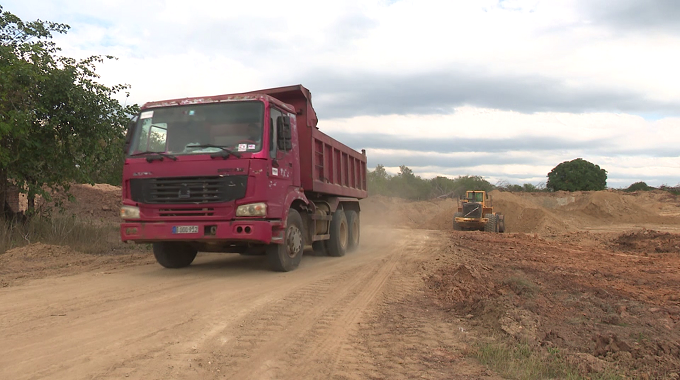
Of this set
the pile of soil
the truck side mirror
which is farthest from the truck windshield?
the pile of soil

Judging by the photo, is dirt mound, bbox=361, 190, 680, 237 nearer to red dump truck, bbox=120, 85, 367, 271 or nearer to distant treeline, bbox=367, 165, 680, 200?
distant treeline, bbox=367, 165, 680, 200

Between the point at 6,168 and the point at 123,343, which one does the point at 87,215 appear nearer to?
the point at 6,168

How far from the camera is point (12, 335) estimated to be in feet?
15.0

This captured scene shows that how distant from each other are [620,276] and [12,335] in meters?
9.24

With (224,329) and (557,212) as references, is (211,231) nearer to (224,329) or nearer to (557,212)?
(224,329)

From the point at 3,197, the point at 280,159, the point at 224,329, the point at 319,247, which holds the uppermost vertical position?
the point at 280,159

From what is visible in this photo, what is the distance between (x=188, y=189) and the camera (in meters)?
7.64

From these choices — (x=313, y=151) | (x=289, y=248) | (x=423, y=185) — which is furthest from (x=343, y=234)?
(x=423, y=185)

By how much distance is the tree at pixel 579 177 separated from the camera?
2276 inches

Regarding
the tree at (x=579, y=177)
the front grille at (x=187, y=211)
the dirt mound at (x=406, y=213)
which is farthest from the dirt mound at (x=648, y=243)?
the tree at (x=579, y=177)

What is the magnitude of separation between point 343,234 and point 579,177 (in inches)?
2113

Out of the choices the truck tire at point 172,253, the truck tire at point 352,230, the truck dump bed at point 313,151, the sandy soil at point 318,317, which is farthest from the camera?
the truck tire at point 352,230

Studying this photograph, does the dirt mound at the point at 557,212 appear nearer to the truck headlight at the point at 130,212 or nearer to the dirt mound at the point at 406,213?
the dirt mound at the point at 406,213

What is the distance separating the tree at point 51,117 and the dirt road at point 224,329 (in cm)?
461
